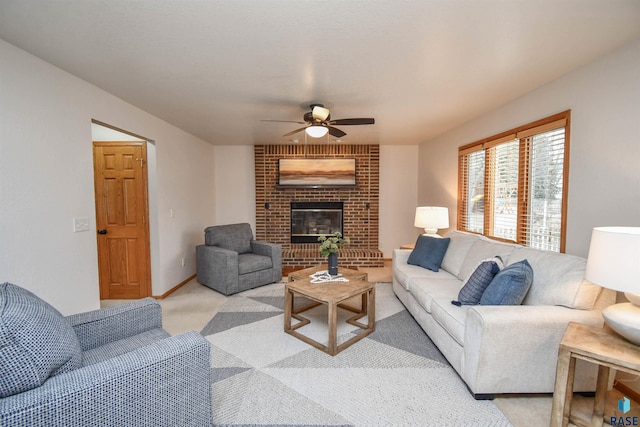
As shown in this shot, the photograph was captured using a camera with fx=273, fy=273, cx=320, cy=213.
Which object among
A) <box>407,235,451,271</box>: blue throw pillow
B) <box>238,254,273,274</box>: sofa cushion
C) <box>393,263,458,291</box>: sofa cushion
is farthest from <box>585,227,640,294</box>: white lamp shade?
<box>238,254,273,274</box>: sofa cushion

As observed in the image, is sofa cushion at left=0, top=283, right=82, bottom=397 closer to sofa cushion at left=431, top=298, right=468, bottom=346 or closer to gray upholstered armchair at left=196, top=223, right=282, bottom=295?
sofa cushion at left=431, top=298, right=468, bottom=346

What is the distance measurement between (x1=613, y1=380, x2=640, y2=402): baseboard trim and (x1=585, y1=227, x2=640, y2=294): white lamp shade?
1061 millimetres

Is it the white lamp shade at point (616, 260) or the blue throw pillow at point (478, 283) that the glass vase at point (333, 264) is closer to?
the blue throw pillow at point (478, 283)

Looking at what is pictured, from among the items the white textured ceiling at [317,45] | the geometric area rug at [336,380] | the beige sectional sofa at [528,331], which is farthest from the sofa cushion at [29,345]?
the beige sectional sofa at [528,331]

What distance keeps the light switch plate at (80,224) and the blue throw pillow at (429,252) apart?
3.46 meters

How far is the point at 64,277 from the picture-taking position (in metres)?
2.27

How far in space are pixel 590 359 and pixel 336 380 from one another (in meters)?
1.46

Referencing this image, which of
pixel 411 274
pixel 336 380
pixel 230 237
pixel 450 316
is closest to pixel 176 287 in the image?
pixel 230 237

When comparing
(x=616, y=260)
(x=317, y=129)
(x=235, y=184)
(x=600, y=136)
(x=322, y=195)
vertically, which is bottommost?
(x=616, y=260)

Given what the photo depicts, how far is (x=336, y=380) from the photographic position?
1.96 m

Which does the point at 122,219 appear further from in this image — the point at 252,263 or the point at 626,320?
the point at 626,320

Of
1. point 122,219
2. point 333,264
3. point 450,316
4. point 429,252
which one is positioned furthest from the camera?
point 122,219

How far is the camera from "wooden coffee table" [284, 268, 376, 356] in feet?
7.50

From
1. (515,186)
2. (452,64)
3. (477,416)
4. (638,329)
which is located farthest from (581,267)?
(452,64)
